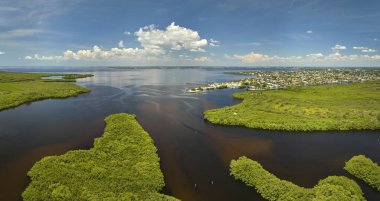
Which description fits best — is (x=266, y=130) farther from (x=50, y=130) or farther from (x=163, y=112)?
(x=50, y=130)

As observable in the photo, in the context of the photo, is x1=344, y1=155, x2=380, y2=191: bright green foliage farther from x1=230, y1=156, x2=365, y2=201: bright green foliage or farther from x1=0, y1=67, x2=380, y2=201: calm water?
x1=230, y1=156, x2=365, y2=201: bright green foliage

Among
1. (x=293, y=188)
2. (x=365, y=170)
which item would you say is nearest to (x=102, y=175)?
(x=293, y=188)

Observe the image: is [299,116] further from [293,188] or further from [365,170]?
[293,188]

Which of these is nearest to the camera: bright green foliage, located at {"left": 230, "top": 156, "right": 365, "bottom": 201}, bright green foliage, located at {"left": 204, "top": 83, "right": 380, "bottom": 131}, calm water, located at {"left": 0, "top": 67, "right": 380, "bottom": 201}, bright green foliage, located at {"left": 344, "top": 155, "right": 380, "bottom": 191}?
bright green foliage, located at {"left": 230, "top": 156, "right": 365, "bottom": 201}

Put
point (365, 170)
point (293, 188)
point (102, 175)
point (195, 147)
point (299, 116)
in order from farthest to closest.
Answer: point (299, 116), point (195, 147), point (365, 170), point (102, 175), point (293, 188)

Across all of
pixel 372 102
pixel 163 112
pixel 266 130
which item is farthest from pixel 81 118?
pixel 372 102

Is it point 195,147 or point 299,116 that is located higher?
point 299,116

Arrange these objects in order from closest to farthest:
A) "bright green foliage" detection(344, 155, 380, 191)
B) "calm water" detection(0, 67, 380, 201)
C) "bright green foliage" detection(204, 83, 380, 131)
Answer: "calm water" detection(0, 67, 380, 201), "bright green foliage" detection(344, 155, 380, 191), "bright green foliage" detection(204, 83, 380, 131)

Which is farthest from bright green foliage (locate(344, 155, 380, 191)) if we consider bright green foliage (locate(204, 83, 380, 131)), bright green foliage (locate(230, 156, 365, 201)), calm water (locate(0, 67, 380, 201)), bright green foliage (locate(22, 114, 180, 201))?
bright green foliage (locate(22, 114, 180, 201))
